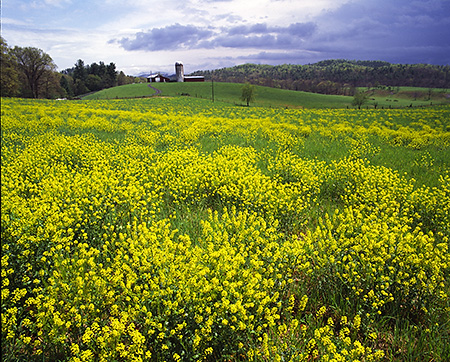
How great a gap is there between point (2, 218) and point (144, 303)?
271 centimetres

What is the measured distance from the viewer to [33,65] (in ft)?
201

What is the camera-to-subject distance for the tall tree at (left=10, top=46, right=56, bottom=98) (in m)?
59.0

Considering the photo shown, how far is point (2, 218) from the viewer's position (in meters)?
3.71

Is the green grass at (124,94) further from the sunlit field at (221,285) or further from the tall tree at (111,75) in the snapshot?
the sunlit field at (221,285)

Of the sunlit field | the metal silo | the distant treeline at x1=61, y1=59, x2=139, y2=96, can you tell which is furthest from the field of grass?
the sunlit field

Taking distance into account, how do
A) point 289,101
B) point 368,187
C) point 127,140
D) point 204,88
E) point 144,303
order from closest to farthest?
point 144,303 → point 368,187 → point 127,140 → point 289,101 → point 204,88

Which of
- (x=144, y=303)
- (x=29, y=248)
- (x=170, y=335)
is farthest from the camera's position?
(x=29, y=248)

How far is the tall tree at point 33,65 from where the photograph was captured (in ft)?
194

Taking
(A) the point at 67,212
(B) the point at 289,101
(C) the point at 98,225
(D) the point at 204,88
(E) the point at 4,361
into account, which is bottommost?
(E) the point at 4,361

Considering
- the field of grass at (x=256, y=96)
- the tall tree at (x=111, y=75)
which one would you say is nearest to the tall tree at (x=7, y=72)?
the field of grass at (x=256, y=96)

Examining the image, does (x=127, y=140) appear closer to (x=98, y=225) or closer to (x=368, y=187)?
(x=98, y=225)

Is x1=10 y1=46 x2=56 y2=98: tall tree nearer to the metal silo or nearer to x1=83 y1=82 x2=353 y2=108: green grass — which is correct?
x1=83 y1=82 x2=353 y2=108: green grass

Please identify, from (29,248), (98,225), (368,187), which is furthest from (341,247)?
(29,248)

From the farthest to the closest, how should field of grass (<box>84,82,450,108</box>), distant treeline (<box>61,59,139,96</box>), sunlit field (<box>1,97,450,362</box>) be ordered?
distant treeline (<box>61,59,139,96</box>) → field of grass (<box>84,82,450,108</box>) → sunlit field (<box>1,97,450,362</box>)
